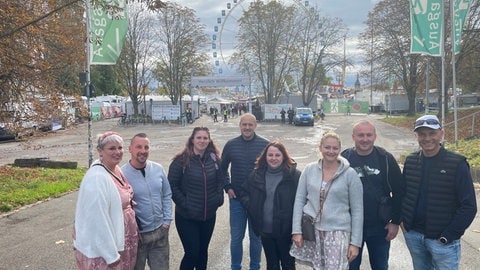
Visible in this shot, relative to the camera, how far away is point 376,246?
13.6 feet

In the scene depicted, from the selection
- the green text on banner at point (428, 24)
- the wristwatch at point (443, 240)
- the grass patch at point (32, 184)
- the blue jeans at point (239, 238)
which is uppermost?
the green text on banner at point (428, 24)

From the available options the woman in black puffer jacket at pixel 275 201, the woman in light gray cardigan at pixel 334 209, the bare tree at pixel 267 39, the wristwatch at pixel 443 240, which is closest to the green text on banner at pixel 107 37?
the woman in black puffer jacket at pixel 275 201

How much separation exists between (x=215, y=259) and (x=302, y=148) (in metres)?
16.5

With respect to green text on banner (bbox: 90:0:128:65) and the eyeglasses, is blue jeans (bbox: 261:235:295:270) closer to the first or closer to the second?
the eyeglasses

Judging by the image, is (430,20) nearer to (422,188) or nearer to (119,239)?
(422,188)

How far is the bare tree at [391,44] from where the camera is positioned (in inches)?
1383

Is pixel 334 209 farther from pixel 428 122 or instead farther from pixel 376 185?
pixel 428 122

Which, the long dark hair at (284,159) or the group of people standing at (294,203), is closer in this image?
the group of people standing at (294,203)

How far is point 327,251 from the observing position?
12.1 feet

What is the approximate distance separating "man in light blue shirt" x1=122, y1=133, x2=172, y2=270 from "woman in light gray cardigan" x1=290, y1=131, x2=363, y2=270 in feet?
4.12

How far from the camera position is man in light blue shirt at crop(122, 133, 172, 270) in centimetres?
399

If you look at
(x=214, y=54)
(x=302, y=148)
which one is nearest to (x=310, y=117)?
(x=302, y=148)

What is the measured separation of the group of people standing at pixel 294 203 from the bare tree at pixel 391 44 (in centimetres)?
3270

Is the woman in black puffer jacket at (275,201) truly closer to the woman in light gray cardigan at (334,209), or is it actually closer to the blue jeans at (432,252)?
the woman in light gray cardigan at (334,209)
